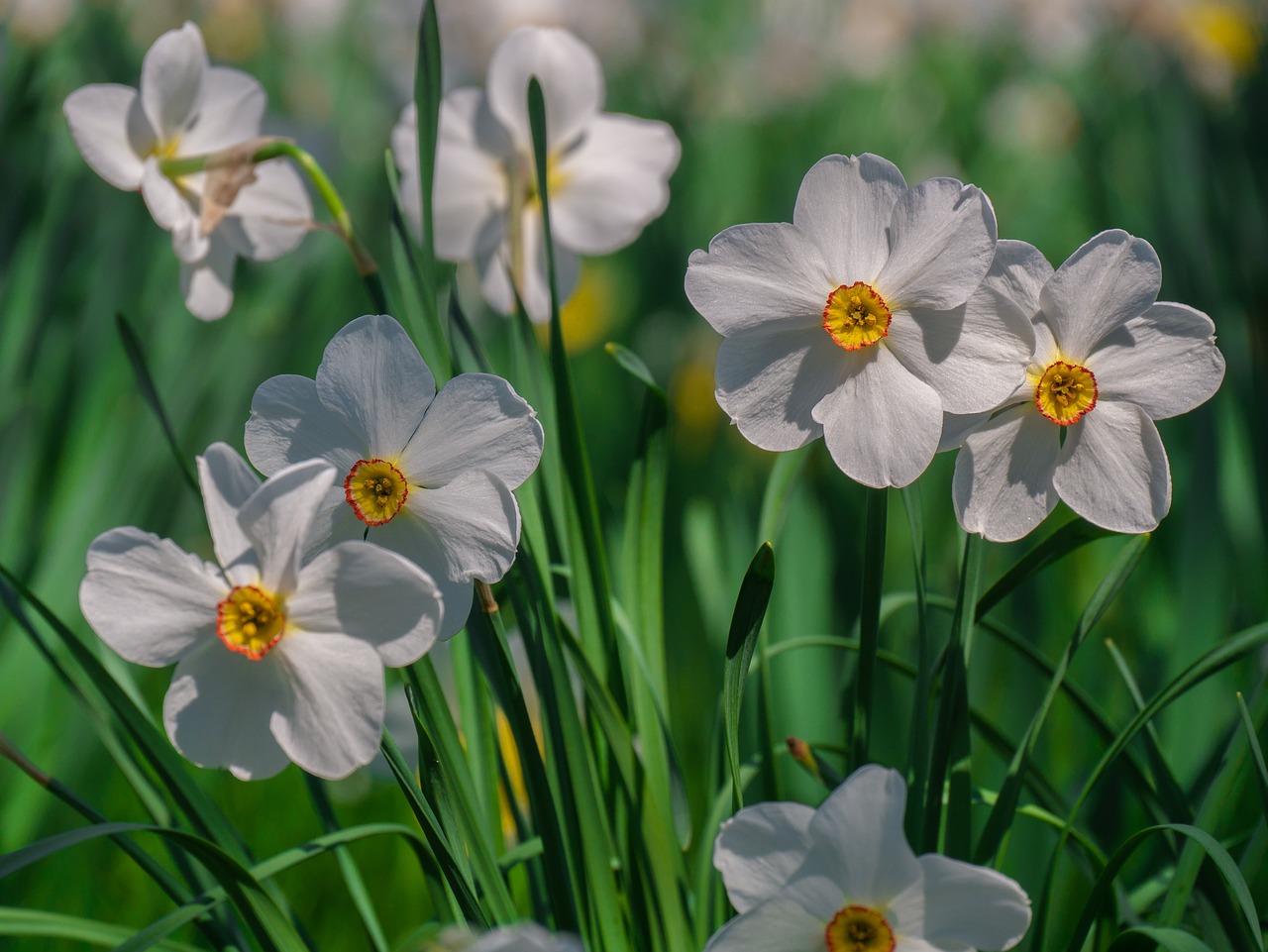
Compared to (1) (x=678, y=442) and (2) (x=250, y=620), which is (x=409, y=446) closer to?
(2) (x=250, y=620)

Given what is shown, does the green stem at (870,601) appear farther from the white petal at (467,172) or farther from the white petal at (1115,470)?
the white petal at (467,172)

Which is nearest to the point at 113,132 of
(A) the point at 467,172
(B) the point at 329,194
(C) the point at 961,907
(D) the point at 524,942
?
(B) the point at 329,194

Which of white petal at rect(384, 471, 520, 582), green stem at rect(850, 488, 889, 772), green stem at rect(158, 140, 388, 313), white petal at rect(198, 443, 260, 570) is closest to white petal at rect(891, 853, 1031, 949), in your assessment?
green stem at rect(850, 488, 889, 772)

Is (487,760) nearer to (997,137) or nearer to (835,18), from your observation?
(997,137)

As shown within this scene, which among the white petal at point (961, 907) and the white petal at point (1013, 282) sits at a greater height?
the white petal at point (1013, 282)

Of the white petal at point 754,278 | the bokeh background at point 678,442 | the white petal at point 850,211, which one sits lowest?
the bokeh background at point 678,442

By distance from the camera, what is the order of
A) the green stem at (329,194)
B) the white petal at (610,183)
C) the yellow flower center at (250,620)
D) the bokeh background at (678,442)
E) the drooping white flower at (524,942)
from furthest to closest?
1. the bokeh background at (678,442)
2. the white petal at (610,183)
3. the green stem at (329,194)
4. the yellow flower center at (250,620)
5. the drooping white flower at (524,942)

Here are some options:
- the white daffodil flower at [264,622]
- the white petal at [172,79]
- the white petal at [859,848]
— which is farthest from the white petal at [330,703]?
the white petal at [172,79]
